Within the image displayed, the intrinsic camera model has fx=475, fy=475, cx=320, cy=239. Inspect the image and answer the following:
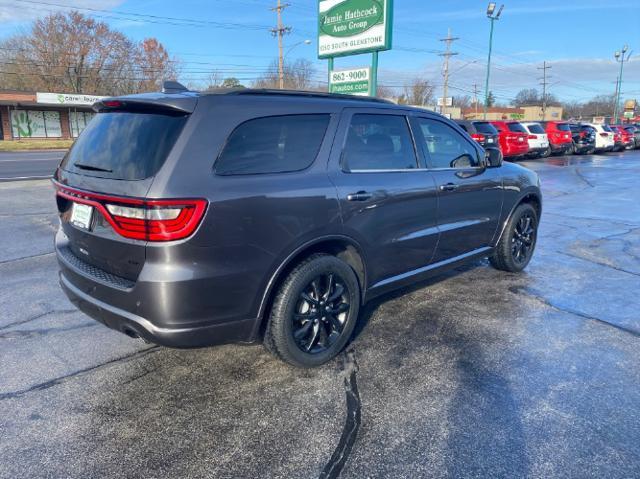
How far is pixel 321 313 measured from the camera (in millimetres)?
3273

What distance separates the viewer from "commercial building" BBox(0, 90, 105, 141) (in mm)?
38291

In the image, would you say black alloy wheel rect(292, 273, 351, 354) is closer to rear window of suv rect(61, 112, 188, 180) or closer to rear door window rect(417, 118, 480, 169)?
rear window of suv rect(61, 112, 188, 180)

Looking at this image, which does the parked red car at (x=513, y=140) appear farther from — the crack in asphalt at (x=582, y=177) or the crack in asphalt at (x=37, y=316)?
the crack in asphalt at (x=37, y=316)

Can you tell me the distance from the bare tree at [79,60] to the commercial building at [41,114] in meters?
13.3

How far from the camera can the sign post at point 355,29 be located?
12.6m

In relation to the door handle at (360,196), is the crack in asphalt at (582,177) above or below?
below

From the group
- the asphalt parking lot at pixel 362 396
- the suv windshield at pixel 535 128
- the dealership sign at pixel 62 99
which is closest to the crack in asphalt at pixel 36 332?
the asphalt parking lot at pixel 362 396

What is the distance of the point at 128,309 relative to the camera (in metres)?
2.67

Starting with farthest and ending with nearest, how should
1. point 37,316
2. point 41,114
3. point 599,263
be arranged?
point 41,114
point 599,263
point 37,316

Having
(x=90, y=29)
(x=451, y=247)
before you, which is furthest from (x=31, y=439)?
(x=90, y=29)

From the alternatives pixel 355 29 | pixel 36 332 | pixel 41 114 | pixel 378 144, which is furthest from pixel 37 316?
pixel 41 114

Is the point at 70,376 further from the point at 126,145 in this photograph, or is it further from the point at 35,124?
the point at 35,124

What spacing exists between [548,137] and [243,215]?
25089mm

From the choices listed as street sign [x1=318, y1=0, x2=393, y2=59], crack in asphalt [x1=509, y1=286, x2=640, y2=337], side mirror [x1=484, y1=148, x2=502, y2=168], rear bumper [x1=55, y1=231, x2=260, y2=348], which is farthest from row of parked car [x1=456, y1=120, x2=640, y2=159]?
rear bumper [x1=55, y1=231, x2=260, y2=348]
